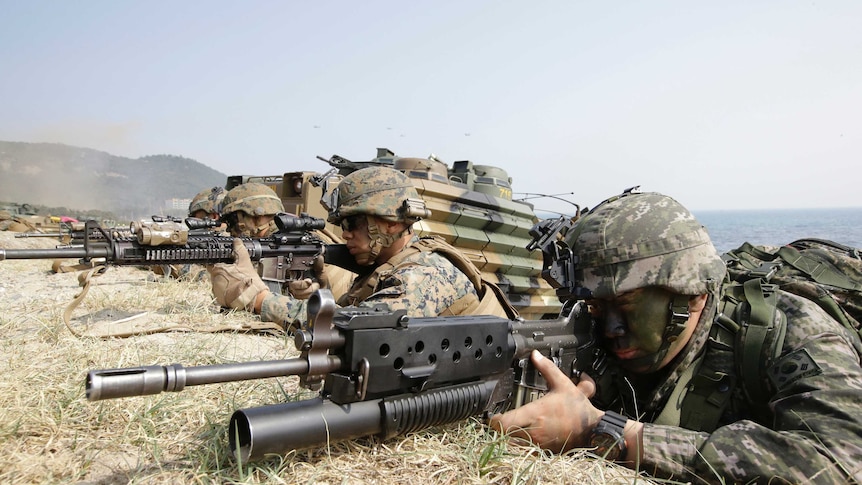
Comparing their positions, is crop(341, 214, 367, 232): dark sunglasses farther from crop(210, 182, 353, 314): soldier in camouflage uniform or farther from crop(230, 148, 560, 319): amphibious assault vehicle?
crop(230, 148, 560, 319): amphibious assault vehicle

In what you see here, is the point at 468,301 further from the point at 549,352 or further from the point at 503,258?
the point at 503,258

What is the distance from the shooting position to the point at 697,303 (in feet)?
8.80

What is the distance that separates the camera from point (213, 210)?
11180 millimetres

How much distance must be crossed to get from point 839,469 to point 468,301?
2531 millimetres

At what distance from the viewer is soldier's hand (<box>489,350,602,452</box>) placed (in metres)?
2.48

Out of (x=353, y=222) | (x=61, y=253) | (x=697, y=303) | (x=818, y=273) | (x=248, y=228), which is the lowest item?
(x=61, y=253)

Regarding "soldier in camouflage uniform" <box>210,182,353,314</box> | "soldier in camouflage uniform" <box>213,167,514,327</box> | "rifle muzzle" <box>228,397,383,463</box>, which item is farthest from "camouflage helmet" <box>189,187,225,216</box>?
"rifle muzzle" <box>228,397,383,463</box>

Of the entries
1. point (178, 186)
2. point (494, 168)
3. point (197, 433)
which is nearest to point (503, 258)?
point (494, 168)

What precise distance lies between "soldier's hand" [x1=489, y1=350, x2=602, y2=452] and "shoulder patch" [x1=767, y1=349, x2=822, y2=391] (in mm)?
745

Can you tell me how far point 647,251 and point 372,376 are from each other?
4.62 ft

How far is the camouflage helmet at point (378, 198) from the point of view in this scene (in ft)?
14.1

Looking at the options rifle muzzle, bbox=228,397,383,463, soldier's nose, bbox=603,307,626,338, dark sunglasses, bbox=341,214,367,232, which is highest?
dark sunglasses, bbox=341,214,367,232

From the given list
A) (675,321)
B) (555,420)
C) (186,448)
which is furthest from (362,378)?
(675,321)

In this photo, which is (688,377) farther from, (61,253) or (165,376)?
(61,253)
